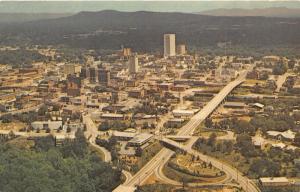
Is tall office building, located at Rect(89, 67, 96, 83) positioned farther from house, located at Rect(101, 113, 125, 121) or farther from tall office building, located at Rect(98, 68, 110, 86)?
house, located at Rect(101, 113, 125, 121)

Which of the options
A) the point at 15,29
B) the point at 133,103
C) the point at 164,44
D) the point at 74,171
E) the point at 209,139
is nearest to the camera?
the point at 74,171

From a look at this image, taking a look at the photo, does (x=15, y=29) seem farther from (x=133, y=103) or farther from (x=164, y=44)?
(x=133, y=103)

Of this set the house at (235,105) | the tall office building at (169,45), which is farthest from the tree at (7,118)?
the tall office building at (169,45)

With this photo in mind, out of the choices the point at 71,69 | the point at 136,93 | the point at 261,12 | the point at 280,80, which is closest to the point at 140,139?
the point at 136,93

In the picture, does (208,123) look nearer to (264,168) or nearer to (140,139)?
(140,139)

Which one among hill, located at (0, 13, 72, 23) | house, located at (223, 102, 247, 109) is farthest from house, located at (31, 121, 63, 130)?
hill, located at (0, 13, 72, 23)

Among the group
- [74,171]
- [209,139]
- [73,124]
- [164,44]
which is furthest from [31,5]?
[74,171]

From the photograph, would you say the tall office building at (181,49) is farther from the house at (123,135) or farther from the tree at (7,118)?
the house at (123,135)

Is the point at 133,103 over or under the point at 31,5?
under
